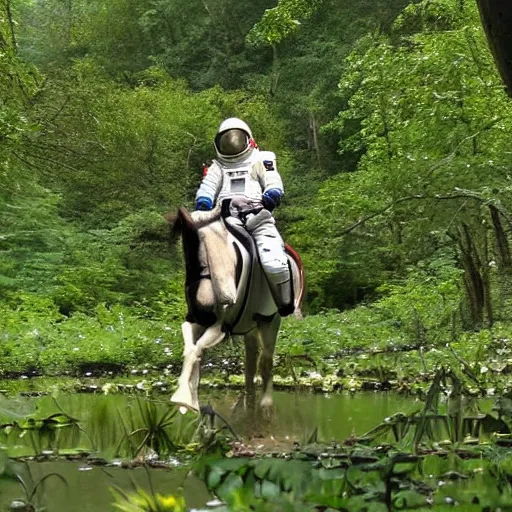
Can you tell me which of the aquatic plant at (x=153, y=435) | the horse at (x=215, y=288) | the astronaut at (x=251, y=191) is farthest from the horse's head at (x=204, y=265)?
the aquatic plant at (x=153, y=435)

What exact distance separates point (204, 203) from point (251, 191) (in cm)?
35

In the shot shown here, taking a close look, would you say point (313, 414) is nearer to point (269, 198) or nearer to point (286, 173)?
point (269, 198)

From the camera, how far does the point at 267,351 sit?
6.81 meters

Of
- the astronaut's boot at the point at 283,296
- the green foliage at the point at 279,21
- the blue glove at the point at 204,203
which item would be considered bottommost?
the astronaut's boot at the point at 283,296

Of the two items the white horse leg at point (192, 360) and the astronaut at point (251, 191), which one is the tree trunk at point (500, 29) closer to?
the white horse leg at point (192, 360)

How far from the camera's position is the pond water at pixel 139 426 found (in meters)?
3.93

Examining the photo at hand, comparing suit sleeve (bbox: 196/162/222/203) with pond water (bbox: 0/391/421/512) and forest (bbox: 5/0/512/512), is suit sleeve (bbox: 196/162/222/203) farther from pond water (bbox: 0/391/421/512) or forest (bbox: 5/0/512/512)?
pond water (bbox: 0/391/421/512)

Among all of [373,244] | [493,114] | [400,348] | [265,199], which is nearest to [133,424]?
[265,199]

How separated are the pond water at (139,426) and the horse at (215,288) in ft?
1.07

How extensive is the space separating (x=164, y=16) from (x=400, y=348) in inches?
1008

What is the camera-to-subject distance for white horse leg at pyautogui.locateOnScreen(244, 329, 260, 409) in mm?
7039

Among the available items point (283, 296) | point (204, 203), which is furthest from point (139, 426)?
point (204, 203)

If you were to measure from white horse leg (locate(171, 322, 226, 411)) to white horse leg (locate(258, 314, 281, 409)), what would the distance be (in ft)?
2.41

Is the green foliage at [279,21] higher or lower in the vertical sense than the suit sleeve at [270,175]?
higher
